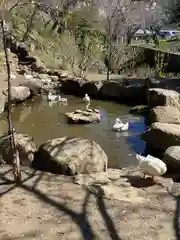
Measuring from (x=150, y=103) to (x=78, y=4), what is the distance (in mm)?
11409

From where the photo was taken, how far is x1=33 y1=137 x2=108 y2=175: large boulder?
441 centimetres

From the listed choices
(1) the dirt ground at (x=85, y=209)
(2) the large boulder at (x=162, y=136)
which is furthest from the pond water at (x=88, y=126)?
(1) the dirt ground at (x=85, y=209)

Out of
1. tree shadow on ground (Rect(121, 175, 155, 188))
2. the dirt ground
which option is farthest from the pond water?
the dirt ground

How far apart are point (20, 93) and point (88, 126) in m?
2.99

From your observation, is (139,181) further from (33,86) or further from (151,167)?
(33,86)

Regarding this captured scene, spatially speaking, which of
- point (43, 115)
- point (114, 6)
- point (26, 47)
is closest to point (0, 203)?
point (43, 115)

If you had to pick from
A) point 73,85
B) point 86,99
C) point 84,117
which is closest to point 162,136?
point 84,117

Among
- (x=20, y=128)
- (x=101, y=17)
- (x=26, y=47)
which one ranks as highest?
(x=101, y=17)

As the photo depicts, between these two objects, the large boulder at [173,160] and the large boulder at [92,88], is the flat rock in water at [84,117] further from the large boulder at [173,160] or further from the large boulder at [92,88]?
the large boulder at [173,160]

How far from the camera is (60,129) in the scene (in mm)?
7270

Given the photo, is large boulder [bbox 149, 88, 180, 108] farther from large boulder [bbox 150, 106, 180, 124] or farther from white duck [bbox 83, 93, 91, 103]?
white duck [bbox 83, 93, 91, 103]

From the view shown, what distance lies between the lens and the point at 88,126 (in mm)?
7445

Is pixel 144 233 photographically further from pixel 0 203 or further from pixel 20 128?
pixel 20 128

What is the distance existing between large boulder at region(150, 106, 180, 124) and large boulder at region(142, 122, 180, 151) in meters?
0.90
